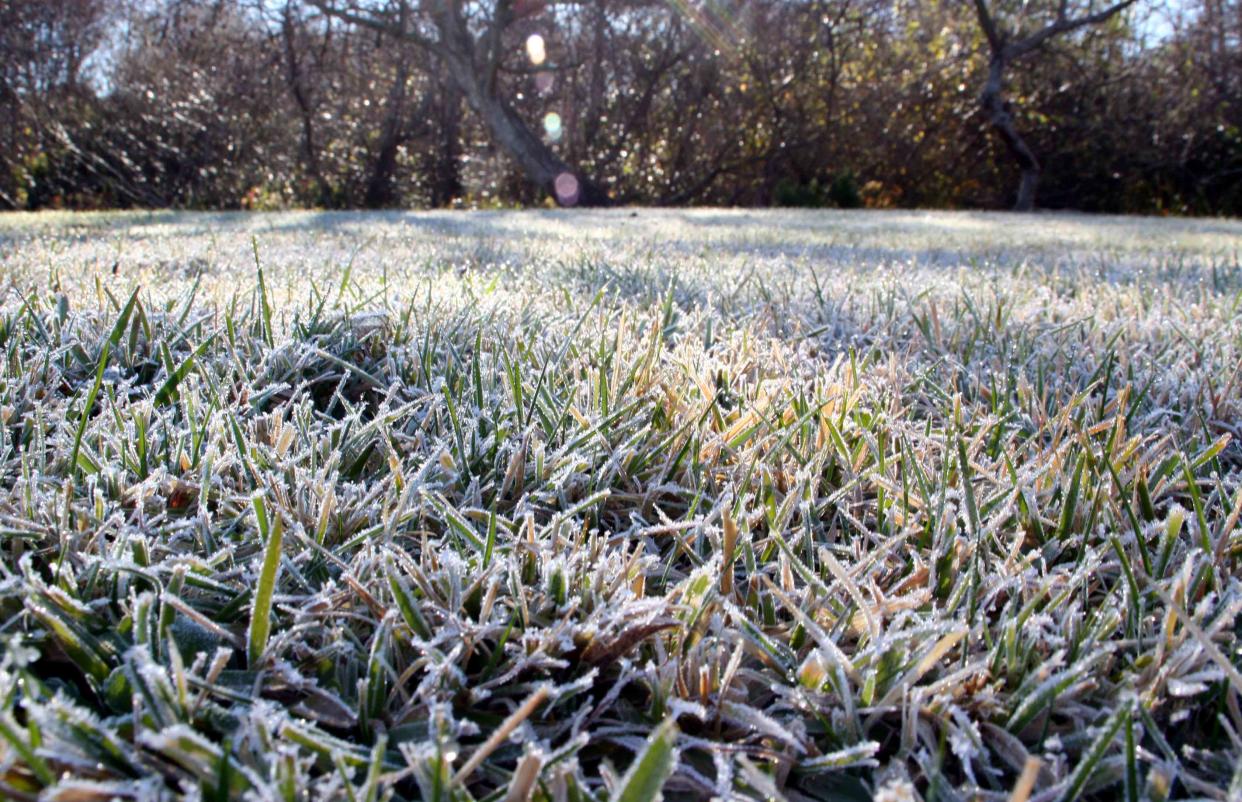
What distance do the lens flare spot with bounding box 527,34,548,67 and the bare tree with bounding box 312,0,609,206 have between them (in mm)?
1050

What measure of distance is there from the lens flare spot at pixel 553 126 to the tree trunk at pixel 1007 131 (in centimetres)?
627

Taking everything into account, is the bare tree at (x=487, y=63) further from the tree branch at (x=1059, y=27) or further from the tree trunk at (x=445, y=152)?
the tree branch at (x=1059, y=27)

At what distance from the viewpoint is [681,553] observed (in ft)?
3.23

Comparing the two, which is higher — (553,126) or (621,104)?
(621,104)

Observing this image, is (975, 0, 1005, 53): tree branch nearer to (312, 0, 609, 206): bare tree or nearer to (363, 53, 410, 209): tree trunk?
(312, 0, 609, 206): bare tree

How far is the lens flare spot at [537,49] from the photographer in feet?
44.7

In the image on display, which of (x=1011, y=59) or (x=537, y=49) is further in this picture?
(x=537, y=49)

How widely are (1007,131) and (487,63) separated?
731 centimetres

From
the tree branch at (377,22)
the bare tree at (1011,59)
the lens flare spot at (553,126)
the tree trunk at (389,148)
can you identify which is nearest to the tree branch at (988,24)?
the bare tree at (1011,59)

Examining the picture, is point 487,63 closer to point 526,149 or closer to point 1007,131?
point 526,149

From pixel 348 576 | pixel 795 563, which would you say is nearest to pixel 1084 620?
pixel 795 563

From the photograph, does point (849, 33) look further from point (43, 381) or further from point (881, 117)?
point (43, 381)

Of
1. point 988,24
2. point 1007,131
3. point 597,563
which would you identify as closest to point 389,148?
point 988,24

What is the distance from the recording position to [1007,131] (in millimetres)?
11336
